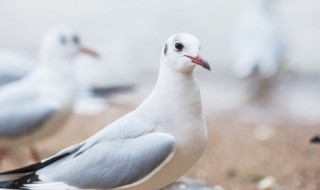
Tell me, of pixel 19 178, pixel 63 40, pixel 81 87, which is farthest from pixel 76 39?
pixel 19 178

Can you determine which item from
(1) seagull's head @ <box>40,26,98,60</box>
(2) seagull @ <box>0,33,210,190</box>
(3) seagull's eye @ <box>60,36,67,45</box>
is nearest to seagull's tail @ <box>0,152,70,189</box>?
(2) seagull @ <box>0,33,210,190</box>

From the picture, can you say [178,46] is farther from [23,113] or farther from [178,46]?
[23,113]

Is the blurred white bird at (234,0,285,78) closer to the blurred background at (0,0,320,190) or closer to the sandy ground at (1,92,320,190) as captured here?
the blurred background at (0,0,320,190)

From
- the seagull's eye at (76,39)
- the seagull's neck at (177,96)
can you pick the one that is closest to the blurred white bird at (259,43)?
the seagull's eye at (76,39)

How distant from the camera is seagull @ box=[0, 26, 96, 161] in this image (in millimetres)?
4754

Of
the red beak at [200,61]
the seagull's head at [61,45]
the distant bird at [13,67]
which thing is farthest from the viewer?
the distant bird at [13,67]

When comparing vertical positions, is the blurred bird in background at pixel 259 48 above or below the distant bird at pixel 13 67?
above

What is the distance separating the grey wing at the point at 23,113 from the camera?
15.5ft

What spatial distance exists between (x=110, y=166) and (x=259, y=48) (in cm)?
441

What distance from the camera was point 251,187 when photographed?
4598mm

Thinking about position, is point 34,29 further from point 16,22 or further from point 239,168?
point 239,168

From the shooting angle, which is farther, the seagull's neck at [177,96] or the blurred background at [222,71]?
the blurred background at [222,71]

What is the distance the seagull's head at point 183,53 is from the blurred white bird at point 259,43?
4.07 metres

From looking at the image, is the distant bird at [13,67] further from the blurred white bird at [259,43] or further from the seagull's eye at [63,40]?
the blurred white bird at [259,43]
